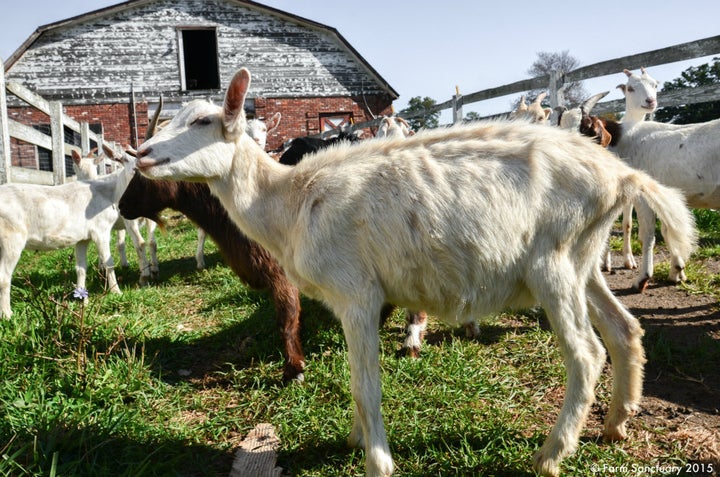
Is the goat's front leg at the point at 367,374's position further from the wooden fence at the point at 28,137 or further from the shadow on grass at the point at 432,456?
the wooden fence at the point at 28,137

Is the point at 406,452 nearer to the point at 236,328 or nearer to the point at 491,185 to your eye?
the point at 491,185

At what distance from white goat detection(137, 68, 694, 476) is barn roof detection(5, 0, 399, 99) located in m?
20.2

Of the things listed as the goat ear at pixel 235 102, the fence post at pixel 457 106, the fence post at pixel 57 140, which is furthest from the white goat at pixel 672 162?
the fence post at pixel 57 140

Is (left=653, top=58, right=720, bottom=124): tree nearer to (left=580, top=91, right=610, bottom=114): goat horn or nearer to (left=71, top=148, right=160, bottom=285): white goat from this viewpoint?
(left=580, top=91, right=610, bottom=114): goat horn

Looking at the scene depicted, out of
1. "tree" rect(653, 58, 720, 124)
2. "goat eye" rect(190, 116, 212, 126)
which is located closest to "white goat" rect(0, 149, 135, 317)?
"goat eye" rect(190, 116, 212, 126)

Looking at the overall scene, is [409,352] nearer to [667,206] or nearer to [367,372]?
[367,372]

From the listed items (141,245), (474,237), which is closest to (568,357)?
(474,237)

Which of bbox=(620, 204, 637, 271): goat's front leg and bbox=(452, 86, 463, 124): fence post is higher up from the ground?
bbox=(452, 86, 463, 124): fence post

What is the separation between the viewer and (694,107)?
46.7ft

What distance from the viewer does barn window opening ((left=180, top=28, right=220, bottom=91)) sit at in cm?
2484

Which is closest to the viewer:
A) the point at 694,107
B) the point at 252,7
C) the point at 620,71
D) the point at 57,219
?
the point at 57,219

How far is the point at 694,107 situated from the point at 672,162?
1089 cm

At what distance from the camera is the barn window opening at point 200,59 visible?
24.8 meters

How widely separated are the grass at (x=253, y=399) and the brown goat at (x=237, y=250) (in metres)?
0.24
